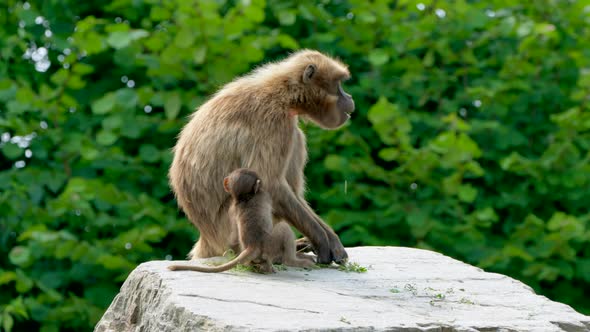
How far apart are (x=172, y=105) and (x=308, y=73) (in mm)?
2814

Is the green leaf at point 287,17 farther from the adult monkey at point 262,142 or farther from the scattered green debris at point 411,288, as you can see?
the scattered green debris at point 411,288

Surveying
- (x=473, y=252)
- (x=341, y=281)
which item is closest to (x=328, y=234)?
(x=341, y=281)

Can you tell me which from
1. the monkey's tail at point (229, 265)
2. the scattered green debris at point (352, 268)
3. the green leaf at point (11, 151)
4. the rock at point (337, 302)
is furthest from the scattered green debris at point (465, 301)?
the green leaf at point (11, 151)

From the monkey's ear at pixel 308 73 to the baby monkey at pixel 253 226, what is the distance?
849 mm

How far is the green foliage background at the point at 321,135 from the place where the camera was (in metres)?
8.84

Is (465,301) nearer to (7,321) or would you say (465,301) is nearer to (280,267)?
(280,267)

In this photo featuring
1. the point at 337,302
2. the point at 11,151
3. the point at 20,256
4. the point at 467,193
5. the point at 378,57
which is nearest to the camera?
the point at 337,302

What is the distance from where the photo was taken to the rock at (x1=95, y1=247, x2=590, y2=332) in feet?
16.0

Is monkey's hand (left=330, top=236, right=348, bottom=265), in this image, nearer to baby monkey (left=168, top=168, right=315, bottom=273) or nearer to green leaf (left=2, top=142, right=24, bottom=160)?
baby monkey (left=168, top=168, right=315, bottom=273)

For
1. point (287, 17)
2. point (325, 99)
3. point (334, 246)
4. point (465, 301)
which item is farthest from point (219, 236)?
point (287, 17)

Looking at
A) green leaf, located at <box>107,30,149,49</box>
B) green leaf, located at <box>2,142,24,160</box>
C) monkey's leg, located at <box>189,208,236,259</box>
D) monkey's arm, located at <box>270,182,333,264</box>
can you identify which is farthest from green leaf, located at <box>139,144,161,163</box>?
monkey's arm, located at <box>270,182,333,264</box>

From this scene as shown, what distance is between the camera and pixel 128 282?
6.10 m

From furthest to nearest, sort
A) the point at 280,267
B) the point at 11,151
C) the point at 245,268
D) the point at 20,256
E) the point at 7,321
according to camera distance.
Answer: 1. the point at 11,151
2. the point at 20,256
3. the point at 7,321
4. the point at 280,267
5. the point at 245,268

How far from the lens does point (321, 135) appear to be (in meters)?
9.21
